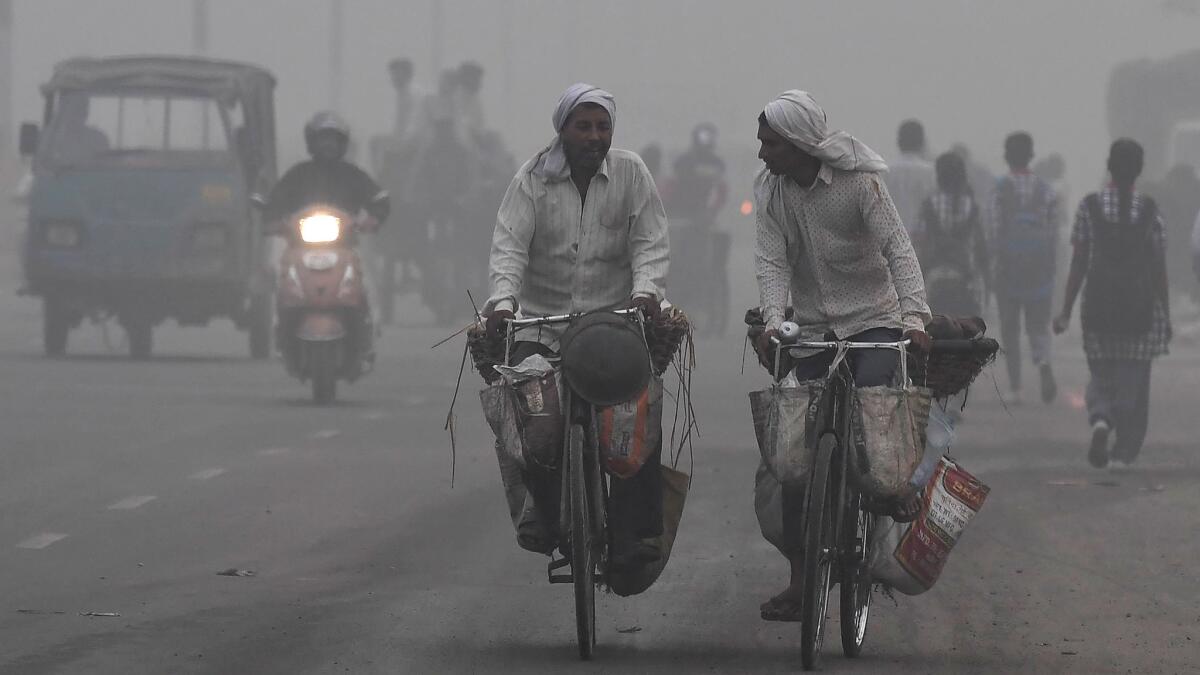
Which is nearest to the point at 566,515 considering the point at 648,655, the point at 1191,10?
the point at 648,655

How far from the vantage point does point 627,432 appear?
7.27 m

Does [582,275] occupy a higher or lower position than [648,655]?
higher

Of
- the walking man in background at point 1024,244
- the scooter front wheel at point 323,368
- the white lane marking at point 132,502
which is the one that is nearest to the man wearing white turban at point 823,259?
the white lane marking at point 132,502

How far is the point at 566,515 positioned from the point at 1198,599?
2.64 meters

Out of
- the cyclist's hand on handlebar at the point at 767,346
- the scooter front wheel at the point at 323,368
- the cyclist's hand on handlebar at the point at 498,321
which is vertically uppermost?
the cyclist's hand on handlebar at the point at 498,321

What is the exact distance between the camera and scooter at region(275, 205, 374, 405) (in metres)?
17.2

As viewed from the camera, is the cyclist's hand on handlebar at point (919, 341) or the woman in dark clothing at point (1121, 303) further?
the woman in dark clothing at point (1121, 303)

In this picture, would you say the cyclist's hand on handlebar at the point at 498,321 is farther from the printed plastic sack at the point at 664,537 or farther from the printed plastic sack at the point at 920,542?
the printed plastic sack at the point at 920,542

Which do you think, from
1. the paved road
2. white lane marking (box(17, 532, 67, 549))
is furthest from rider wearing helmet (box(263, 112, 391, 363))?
white lane marking (box(17, 532, 67, 549))

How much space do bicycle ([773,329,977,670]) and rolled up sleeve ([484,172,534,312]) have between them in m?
0.85

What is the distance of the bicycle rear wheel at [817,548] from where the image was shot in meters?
6.69

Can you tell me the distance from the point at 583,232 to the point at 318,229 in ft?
33.3

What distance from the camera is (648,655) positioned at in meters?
7.25

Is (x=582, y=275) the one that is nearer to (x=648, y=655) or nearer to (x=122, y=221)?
(x=648, y=655)
